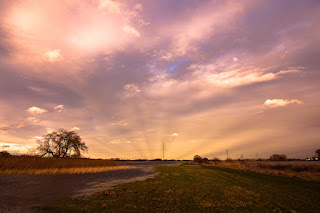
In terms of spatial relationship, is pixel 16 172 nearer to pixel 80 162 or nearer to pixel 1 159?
pixel 1 159

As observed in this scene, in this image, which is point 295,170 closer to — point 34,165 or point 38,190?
point 38,190

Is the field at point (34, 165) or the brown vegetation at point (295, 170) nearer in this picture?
the brown vegetation at point (295, 170)

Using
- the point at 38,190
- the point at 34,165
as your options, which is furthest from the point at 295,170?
the point at 34,165

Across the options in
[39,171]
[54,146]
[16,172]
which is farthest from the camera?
[54,146]

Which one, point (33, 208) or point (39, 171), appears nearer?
point (33, 208)

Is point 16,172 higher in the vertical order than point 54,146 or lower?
lower

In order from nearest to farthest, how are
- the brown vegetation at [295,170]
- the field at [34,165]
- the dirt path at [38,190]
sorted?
the dirt path at [38,190] < the brown vegetation at [295,170] < the field at [34,165]

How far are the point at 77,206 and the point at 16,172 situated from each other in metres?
18.7

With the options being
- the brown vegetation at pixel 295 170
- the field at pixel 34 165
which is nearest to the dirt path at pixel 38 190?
the field at pixel 34 165

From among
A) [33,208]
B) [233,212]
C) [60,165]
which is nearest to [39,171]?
[60,165]

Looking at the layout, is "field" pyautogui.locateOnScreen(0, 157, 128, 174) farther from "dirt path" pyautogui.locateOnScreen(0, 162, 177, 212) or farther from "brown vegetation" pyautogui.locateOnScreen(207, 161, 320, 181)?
"brown vegetation" pyautogui.locateOnScreen(207, 161, 320, 181)

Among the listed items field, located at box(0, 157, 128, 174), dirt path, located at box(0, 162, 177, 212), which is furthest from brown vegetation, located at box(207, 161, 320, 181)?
field, located at box(0, 157, 128, 174)

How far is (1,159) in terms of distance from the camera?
64.8 feet

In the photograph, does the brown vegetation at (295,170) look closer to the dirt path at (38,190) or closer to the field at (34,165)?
the dirt path at (38,190)
